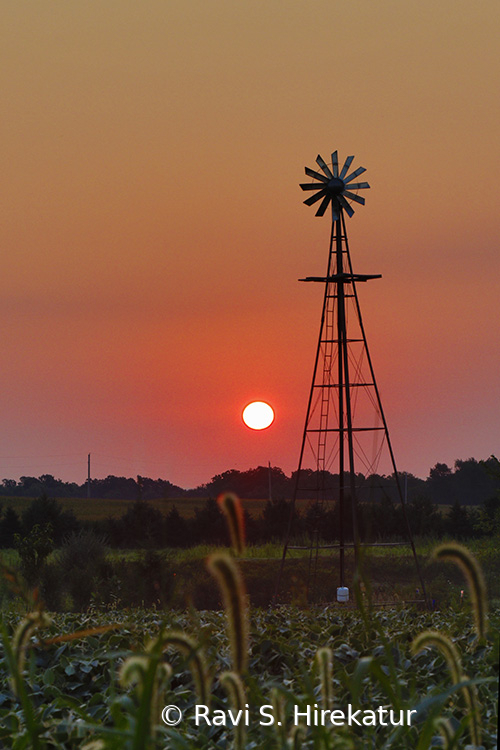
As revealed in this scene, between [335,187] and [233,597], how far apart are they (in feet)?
56.7

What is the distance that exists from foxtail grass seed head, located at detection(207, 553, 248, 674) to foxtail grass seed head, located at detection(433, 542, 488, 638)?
525 mm

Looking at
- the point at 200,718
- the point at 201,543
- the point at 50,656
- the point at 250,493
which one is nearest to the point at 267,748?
the point at 200,718

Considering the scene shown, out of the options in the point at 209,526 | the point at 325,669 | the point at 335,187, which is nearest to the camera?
the point at 325,669

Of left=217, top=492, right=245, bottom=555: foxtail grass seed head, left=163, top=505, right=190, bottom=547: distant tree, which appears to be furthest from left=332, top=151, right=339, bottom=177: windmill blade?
left=217, top=492, right=245, bottom=555: foxtail grass seed head

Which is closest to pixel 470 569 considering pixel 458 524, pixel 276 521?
pixel 276 521

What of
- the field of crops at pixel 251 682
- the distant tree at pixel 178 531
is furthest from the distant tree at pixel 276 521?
the field of crops at pixel 251 682

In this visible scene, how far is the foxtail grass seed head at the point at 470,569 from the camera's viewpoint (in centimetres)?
209

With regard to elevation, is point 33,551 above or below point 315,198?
below

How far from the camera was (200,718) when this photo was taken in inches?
175

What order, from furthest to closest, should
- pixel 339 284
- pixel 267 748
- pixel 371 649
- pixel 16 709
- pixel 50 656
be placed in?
pixel 339 284 → pixel 50 656 → pixel 371 649 → pixel 16 709 → pixel 267 748

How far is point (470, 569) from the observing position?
6.98 ft

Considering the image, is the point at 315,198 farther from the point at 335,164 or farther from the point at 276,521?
the point at 276,521

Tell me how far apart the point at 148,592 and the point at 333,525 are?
16.4 meters

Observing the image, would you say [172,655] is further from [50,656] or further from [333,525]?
[333,525]
